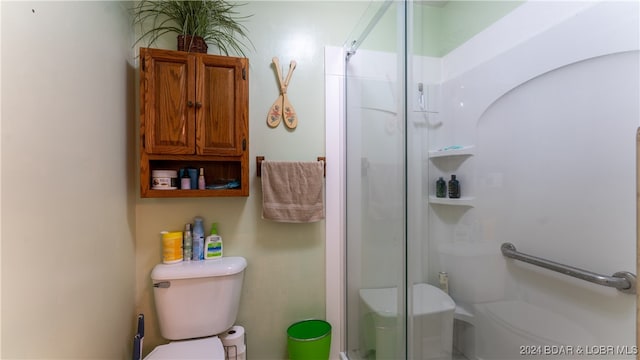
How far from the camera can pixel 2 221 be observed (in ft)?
2.01

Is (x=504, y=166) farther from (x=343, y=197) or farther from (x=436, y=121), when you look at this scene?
(x=343, y=197)

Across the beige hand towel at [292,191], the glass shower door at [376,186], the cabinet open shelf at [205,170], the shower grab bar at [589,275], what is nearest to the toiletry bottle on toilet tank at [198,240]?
the cabinet open shelf at [205,170]

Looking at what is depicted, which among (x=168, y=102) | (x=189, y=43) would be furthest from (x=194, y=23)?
(x=168, y=102)

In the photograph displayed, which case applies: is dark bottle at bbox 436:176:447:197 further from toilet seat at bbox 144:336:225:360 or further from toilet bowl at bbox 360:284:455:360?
toilet seat at bbox 144:336:225:360

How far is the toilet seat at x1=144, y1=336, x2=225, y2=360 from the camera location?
3.73 ft

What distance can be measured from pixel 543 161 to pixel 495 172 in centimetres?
18

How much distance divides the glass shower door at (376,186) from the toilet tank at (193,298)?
672mm

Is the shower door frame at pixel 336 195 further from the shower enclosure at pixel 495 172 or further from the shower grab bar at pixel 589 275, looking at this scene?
the shower grab bar at pixel 589 275

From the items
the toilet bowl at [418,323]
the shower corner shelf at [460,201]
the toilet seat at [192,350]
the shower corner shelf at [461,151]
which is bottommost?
the toilet seat at [192,350]

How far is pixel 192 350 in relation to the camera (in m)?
1.18

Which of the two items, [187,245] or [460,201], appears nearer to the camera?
[460,201]

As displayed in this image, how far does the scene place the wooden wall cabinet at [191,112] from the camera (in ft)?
3.99

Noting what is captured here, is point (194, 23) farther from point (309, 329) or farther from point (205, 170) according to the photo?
point (309, 329)

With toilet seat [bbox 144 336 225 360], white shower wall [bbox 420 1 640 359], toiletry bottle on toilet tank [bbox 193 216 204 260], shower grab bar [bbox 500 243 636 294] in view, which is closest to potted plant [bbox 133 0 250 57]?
toiletry bottle on toilet tank [bbox 193 216 204 260]
